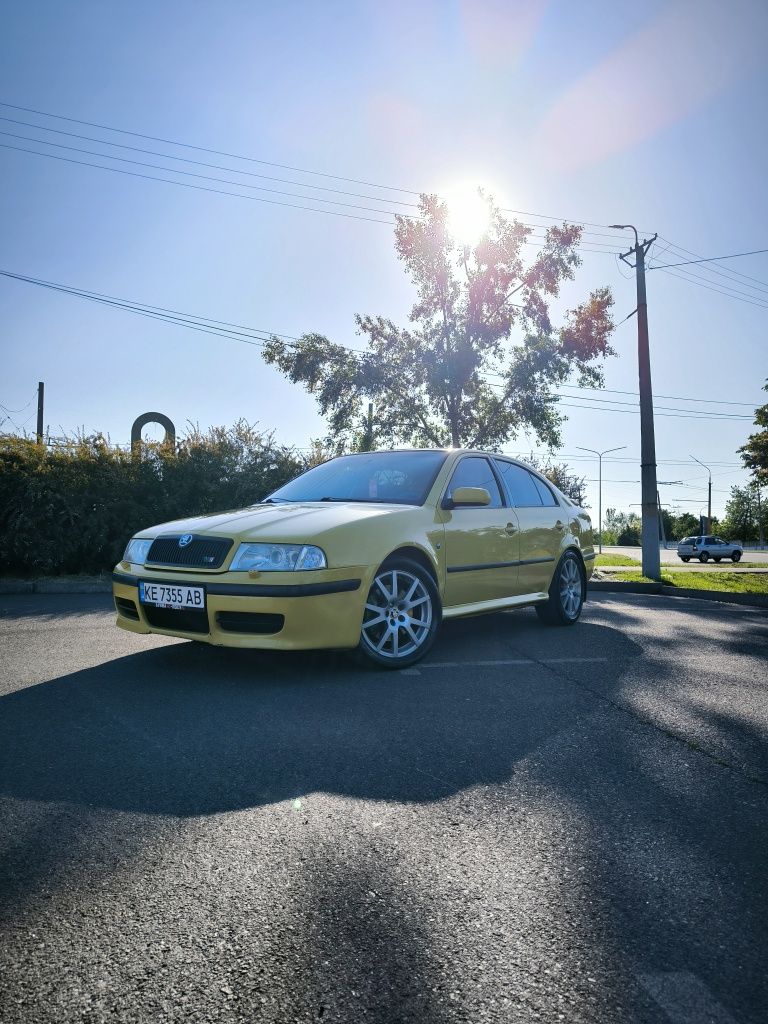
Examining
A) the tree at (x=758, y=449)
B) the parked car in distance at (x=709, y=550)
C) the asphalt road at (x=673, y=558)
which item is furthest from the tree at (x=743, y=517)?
the tree at (x=758, y=449)

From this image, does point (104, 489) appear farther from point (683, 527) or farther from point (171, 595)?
point (683, 527)

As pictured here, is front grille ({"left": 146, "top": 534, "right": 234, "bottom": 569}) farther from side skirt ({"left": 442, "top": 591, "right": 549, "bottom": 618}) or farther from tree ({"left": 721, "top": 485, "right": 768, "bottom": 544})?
tree ({"left": 721, "top": 485, "right": 768, "bottom": 544})

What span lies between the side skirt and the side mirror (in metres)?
0.75

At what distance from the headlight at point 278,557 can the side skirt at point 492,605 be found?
130cm

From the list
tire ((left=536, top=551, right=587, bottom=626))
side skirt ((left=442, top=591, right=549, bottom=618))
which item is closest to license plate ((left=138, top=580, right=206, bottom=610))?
side skirt ((left=442, top=591, right=549, bottom=618))

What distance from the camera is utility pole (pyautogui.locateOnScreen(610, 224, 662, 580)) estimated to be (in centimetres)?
1420

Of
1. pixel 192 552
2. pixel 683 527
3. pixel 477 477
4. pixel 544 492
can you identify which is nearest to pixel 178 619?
pixel 192 552

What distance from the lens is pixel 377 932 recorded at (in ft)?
5.36

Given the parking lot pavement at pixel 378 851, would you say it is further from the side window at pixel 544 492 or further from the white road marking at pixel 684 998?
the side window at pixel 544 492

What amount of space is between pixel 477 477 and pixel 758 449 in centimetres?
3541

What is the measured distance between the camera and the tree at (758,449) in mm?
35469

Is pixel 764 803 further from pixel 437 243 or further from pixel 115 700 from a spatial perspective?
pixel 437 243

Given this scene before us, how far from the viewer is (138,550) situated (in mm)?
4754

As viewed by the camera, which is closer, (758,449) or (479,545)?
(479,545)
